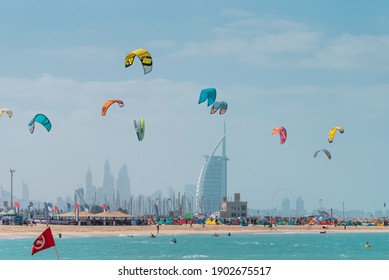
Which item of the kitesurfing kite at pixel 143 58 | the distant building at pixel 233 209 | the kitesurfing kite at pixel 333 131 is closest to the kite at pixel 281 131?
the kitesurfing kite at pixel 333 131

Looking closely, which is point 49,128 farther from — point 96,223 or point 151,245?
point 96,223

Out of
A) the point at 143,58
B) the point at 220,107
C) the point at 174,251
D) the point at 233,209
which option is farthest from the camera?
the point at 233,209

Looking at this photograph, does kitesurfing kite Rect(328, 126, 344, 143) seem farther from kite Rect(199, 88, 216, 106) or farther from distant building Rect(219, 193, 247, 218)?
distant building Rect(219, 193, 247, 218)

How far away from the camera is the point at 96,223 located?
89.6 meters

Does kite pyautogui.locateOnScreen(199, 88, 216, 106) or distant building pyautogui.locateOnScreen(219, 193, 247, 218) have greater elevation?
kite pyautogui.locateOnScreen(199, 88, 216, 106)

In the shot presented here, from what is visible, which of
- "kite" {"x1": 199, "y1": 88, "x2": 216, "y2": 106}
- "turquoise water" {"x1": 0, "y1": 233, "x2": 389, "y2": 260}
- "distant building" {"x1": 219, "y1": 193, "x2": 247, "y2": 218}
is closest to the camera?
"turquoise water" {"x1": 0, "y1": 233, "x2": 389, "y2": 260}

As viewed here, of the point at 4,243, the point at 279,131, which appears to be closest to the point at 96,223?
the point at 4,243

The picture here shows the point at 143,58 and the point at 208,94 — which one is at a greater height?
the point at 143,58

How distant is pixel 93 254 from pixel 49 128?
8992 mm

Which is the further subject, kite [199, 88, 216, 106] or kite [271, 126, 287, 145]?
kite [271, 126, 287, 145]

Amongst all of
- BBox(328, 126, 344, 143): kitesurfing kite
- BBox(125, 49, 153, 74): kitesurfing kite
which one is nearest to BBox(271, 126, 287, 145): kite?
BBox(328, 126, 344, 143): kitesurfing kite

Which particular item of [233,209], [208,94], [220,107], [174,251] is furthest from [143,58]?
[233,209]

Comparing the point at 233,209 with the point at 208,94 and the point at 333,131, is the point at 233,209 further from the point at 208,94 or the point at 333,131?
the point at 208,94

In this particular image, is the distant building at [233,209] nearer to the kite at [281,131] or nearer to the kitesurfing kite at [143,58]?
the kite at [281,131]
